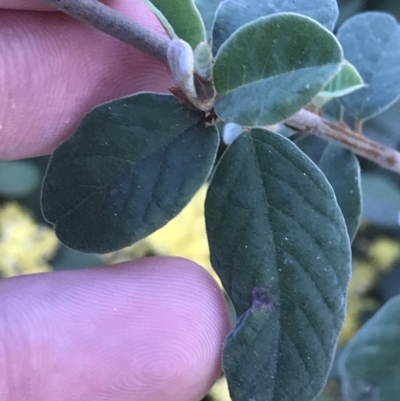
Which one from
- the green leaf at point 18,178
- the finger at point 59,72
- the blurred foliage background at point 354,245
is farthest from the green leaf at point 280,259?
the green leaf at point 18,178

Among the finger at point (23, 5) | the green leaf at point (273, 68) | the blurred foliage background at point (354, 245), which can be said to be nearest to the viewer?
the green leaf at point (273, 68)

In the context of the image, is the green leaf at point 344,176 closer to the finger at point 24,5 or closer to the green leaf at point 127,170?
the green leaf at point 127,170

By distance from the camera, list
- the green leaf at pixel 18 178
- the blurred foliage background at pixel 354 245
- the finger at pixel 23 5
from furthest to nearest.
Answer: the green leaf at pixel 18 178 < the blurred foliage background at pixel 354 245 < the finger at pixel 23 5

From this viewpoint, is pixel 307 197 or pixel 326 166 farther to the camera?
pixel 326 166

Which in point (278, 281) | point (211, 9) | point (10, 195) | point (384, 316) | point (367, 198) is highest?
point (211, 9)

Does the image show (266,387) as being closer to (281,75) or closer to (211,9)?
(281,75)

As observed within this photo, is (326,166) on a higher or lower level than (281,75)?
lower

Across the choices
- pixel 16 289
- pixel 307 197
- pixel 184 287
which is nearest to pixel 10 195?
pixel 16 289

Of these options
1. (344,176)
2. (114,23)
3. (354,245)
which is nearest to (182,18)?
(114,23)
